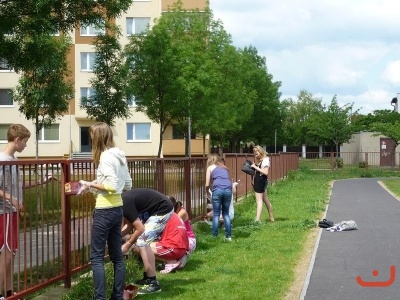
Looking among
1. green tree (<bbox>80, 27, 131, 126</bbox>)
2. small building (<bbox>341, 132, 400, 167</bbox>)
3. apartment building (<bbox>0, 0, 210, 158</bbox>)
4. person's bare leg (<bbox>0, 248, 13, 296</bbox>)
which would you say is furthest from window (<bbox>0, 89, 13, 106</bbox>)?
person's bare leg (<bbox>0, 248, 13, 296</bbox>)

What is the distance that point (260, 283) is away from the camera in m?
8.57

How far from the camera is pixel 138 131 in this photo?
60156mm

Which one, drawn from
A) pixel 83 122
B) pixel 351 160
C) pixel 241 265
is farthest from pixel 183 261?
pixel 83 122

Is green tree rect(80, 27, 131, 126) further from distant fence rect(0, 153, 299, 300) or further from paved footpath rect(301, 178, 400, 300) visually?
distant fence rect(0, 153, 299, 300)

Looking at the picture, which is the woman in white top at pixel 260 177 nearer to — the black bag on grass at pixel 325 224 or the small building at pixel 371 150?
the black bag on grass at pixel 325 224

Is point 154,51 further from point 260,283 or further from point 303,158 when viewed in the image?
point 260,283

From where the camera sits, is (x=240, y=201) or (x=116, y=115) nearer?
(x=240, y=201)

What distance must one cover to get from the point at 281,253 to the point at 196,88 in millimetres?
29220

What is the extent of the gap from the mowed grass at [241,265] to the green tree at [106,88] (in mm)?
17948

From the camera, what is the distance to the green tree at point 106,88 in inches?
1335

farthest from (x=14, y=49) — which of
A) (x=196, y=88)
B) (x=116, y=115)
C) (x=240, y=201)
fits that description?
(x=196, y=88)

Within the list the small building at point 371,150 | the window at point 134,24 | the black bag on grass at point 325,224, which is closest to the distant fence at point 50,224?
the black bag on grass at point 325,224

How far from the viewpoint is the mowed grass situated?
7988mm

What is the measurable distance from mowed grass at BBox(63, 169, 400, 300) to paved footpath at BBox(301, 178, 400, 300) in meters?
0.39
